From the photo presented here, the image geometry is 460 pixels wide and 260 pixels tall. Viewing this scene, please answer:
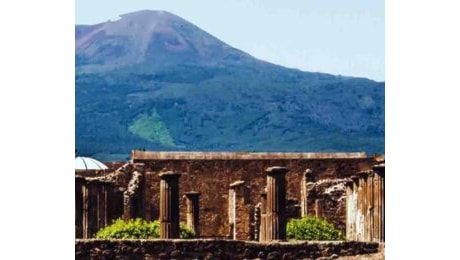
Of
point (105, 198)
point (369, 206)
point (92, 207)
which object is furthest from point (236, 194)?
point (369, 206)

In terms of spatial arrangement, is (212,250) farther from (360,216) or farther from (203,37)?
(203,37)

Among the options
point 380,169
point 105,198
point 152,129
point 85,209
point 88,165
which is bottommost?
point 85,209

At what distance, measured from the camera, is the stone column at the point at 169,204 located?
36.6m

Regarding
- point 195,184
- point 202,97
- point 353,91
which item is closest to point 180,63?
point 202,97

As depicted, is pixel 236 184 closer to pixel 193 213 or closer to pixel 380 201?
pixel 193 213

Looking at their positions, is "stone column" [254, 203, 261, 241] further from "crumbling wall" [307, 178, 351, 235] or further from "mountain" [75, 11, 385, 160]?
"mountain" [75, 11, 385, 160]

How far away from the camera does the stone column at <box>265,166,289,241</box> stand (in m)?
37.1

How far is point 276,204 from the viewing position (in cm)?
3738

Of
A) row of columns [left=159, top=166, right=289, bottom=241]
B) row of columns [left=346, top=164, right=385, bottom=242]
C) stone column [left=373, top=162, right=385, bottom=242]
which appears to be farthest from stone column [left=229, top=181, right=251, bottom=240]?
stone column [left=373, top=162, right=385, bottom=242]

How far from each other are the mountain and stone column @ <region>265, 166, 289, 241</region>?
54648 mm

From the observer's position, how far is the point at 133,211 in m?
48.8

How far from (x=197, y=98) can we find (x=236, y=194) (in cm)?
5877

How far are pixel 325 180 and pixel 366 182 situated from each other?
529 inches

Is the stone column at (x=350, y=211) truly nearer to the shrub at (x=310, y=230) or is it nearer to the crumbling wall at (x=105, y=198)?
the shrub at (x=310, y=230)
